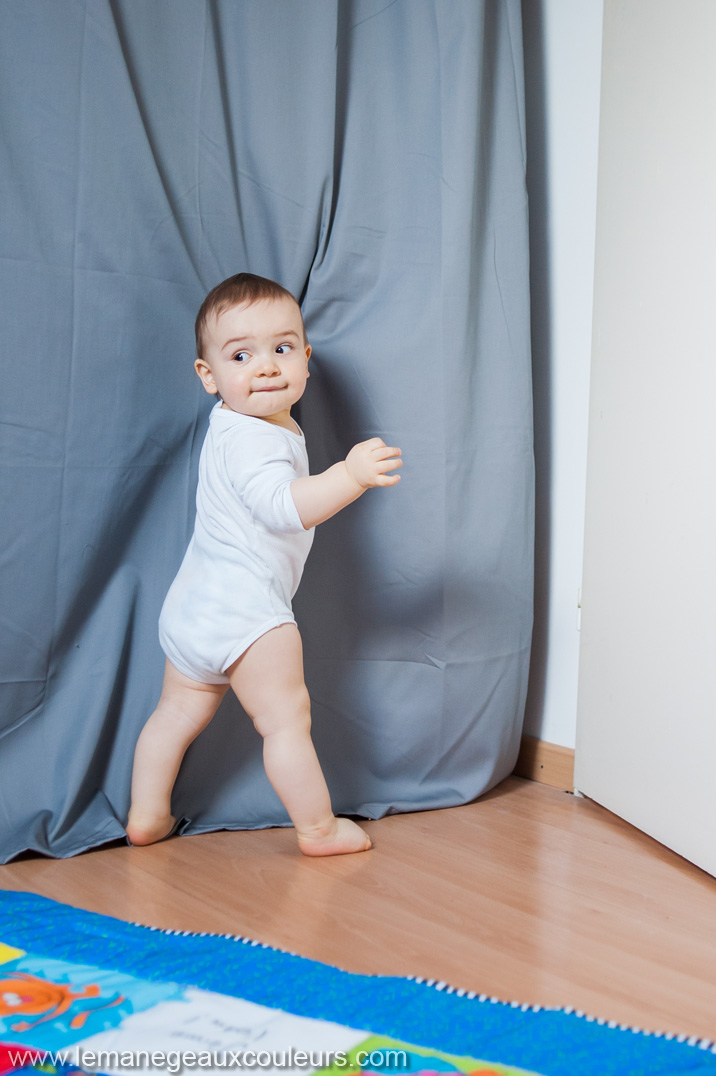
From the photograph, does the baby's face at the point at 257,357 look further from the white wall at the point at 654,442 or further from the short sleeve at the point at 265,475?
the white wall at the point at 654,442

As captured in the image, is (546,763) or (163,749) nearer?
(163,749)

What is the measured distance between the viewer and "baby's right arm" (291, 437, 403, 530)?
107 cm

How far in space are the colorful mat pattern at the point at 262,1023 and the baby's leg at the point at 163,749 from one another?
279 millimetres

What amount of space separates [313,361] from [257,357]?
0.61 feet

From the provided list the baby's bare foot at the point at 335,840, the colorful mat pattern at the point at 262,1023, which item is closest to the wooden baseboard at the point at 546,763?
the baby's bare foot at the point at 335,840

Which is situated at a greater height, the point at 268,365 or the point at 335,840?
the point at 268,365

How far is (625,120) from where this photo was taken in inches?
50.0

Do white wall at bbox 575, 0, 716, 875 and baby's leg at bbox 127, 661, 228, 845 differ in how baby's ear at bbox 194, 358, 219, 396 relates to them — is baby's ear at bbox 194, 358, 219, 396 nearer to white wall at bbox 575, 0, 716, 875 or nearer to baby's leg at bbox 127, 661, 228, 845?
baby's leg at bbox 127, 661, 228, 845

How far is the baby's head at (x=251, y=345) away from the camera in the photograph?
1.14 meters

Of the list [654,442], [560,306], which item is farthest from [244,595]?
[560,306]

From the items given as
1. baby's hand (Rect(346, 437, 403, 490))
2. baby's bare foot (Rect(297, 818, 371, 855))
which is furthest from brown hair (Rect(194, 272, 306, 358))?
baby's bare foot (Rect(297, 818, 371, 855))

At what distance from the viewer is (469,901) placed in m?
1.02

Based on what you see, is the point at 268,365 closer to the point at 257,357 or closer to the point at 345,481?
the point at 257,357

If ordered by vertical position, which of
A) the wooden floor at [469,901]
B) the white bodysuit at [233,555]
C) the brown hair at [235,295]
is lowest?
the wooden floor at [469,901]
